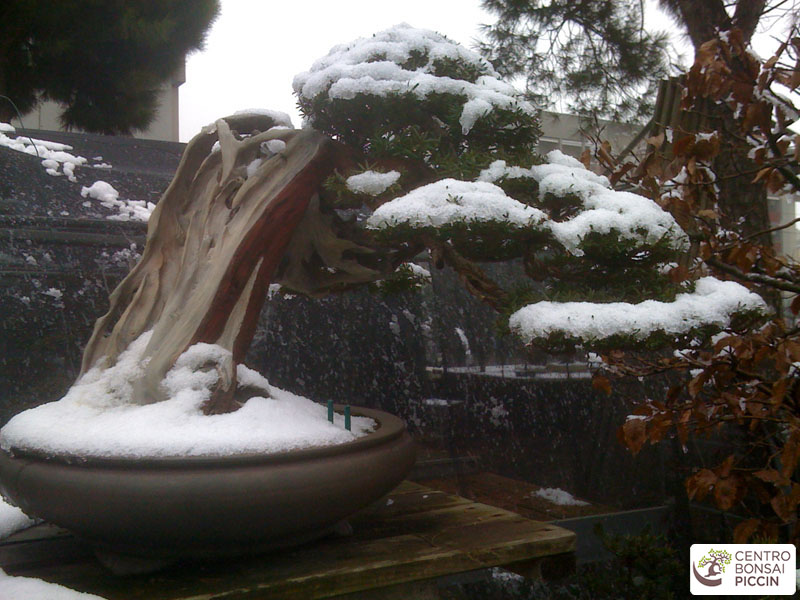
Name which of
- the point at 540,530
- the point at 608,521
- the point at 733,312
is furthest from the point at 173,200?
the point at 608,521

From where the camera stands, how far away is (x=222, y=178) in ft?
4.92

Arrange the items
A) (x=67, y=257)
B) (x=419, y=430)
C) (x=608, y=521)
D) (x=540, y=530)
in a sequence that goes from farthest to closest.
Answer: (x=419, y=430)
(x=608, y=521)
(x=67, y=257)
(x=540, y=530)

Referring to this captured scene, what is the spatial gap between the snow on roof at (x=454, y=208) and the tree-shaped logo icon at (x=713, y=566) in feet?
2.13

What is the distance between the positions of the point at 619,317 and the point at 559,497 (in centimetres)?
148

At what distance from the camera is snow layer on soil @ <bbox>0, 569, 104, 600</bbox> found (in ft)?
3.24

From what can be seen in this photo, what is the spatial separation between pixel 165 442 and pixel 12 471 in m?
0.30

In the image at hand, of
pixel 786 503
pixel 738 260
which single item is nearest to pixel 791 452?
pixel 786 503

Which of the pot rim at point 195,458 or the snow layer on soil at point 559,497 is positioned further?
the snow layer on soil at point 559,497

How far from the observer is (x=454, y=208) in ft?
3.67

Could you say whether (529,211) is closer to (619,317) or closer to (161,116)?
(619,317)

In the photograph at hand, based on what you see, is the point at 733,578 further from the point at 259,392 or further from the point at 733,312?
the point at 259,392

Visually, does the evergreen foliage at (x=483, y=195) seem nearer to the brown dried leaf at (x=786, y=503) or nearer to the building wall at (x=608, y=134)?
the brown dried leaf at (x=786, y=503)

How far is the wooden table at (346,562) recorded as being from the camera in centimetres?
105

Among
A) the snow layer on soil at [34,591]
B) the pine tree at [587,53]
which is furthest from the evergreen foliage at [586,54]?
the snow layer on soil at [34,591]
